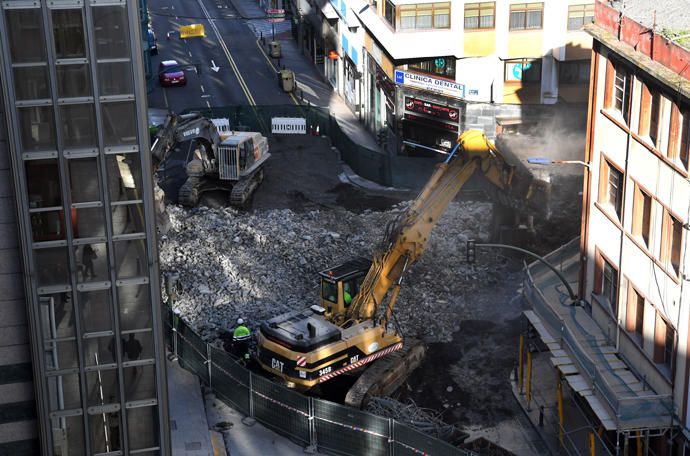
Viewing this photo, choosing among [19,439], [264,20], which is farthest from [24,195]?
[264,20]

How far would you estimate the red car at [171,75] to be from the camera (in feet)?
285

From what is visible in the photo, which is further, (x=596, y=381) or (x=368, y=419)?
(x=368, y=419)

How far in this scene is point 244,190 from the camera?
194 ft

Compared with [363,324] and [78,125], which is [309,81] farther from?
[78,125]

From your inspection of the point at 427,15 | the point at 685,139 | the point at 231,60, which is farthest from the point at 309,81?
the point at 685,139

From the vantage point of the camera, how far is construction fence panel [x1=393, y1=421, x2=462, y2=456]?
32.2 meters

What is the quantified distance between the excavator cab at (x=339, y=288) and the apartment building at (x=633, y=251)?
5.98 metres

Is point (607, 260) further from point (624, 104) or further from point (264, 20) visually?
point (264, 20)

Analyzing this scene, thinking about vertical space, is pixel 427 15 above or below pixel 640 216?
above

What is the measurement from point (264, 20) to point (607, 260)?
273 feet

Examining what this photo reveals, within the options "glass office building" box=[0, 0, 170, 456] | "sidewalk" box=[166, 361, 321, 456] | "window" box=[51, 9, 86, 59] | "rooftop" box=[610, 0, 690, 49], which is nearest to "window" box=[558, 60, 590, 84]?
"rooftop" box=[610, 0, 690, 49]

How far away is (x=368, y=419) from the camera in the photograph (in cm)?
3466

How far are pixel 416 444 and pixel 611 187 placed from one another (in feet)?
33.2

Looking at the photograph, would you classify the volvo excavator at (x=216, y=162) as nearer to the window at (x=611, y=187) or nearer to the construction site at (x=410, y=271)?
the construction site at (x=410, y=271)
